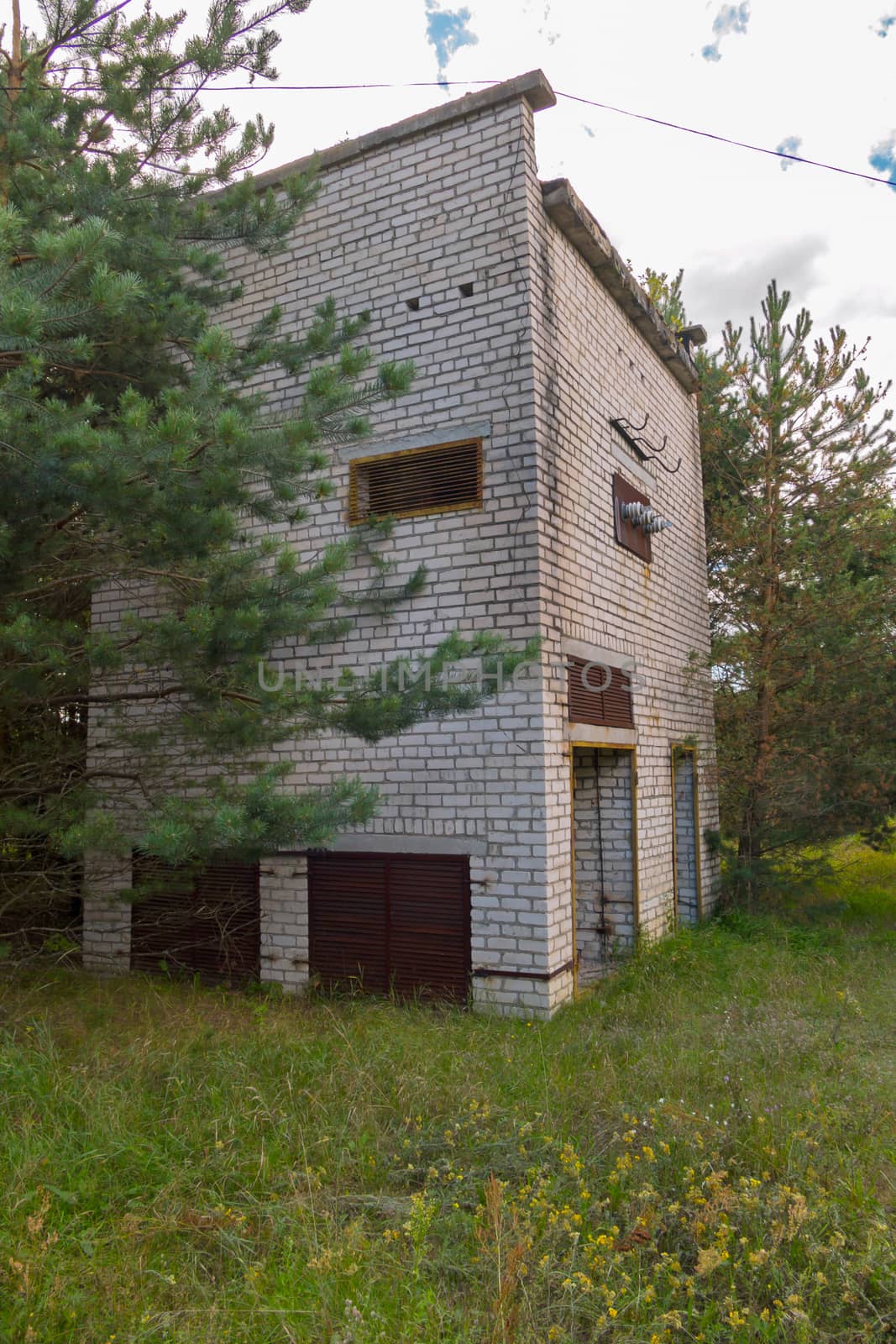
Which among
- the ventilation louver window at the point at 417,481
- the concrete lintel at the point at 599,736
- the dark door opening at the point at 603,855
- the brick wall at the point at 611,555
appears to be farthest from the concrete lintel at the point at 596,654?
the ventilation louver window at the point at 417,481

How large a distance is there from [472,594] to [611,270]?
11.2 ft

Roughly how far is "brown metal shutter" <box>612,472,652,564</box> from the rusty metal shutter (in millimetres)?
1219

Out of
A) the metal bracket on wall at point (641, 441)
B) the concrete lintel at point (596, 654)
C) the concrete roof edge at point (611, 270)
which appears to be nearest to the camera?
the concrete lintel at point (596, 654)

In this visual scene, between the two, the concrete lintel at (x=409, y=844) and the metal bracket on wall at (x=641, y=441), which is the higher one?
the metal bracket on wall at (x=641, y=441)

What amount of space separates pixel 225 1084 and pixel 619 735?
13.7 ft

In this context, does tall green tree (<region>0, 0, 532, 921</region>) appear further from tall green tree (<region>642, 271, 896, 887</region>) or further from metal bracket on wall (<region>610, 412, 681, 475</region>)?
tall green tree (<region>642, 271, 896, 887</region>)

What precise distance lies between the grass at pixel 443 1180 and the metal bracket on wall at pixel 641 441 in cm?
496

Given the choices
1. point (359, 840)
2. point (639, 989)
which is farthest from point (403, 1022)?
point (639, 989)

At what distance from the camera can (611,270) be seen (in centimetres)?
744

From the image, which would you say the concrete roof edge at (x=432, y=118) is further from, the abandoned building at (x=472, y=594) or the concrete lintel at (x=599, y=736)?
the concrete lintel at (x=599, y=736)

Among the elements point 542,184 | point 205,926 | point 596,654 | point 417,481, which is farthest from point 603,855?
point 542,184

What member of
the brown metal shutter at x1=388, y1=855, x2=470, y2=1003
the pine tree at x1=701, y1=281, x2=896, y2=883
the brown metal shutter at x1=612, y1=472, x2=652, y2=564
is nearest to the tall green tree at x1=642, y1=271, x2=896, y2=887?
the pine tree at x1=701, y1=281, x2=896, y2=883

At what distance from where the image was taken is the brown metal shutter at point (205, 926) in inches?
261

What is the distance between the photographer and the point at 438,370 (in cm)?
632
